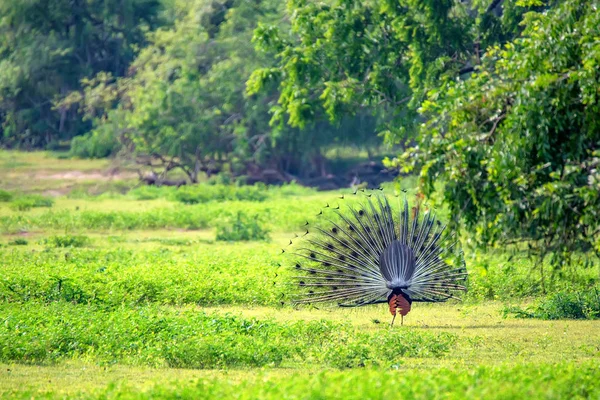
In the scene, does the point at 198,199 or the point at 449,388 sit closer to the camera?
the point at 449,388

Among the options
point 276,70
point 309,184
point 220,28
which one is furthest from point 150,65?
point 276,70

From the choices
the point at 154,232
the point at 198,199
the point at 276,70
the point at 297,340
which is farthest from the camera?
the point at 198,199

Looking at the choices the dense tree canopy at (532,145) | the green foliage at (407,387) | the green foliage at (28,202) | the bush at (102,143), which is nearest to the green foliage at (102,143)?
the bush at (102,143)

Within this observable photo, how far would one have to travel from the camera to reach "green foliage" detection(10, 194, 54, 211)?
25531 millimetres

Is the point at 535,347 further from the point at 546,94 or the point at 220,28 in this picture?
the point at 220,28

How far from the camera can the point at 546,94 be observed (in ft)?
25.6

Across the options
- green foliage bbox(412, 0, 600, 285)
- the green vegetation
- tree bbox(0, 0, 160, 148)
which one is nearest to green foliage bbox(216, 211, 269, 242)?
the green vegetation

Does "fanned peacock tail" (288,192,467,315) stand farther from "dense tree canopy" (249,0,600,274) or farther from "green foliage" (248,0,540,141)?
"green foliage" (248,0,540,141)

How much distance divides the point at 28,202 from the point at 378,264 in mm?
16205

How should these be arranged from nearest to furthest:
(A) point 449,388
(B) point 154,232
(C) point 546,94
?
(A) point 449,388 < (C) point 546,94 < (B) point 154,232

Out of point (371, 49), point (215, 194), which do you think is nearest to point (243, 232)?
point (371, 49)

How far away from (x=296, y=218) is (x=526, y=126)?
14.2 meters

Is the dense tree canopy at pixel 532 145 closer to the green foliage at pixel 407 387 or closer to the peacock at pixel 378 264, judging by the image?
the green foliage at pixel 407 387

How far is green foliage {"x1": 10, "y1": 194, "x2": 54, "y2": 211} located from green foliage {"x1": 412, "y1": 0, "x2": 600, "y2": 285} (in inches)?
739
